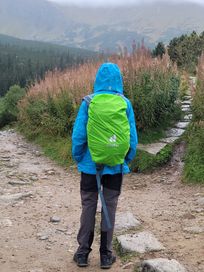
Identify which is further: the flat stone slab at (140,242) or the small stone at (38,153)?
the small stone at (38,153)

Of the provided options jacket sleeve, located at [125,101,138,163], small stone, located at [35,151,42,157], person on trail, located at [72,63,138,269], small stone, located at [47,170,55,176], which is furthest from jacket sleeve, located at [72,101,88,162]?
small stone, located at [35,151,42,157]

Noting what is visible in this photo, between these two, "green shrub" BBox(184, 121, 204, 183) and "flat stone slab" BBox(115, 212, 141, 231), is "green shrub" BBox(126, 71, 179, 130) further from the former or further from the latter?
"flat stone slab" BBox(115, 212, 141, 231)

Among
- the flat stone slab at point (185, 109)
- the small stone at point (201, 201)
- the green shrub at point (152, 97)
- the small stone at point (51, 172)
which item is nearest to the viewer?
the small stone at point (201, 201)

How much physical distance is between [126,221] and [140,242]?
658 mm

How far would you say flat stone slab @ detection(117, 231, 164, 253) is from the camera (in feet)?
12.4

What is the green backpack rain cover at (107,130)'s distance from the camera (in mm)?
3260

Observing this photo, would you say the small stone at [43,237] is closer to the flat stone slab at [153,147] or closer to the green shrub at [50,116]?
the flat stone slab at [153,147]

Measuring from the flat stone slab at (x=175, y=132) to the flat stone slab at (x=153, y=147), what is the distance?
1.47 feet

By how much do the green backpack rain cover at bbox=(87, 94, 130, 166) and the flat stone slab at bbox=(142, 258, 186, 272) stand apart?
0.85m

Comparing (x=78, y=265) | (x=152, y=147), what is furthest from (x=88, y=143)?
(x=152, y=147)

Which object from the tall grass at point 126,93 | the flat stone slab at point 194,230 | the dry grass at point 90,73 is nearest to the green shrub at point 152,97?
the tall grass at point 126,93

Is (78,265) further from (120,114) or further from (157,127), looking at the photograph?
(157,127)

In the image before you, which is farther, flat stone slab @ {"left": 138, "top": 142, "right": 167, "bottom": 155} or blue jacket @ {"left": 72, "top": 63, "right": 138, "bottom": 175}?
flat stone slab @ {"left": 138, "top": 142, "right": 167, "bottom": 155}

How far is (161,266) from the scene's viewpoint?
3.21 metres
